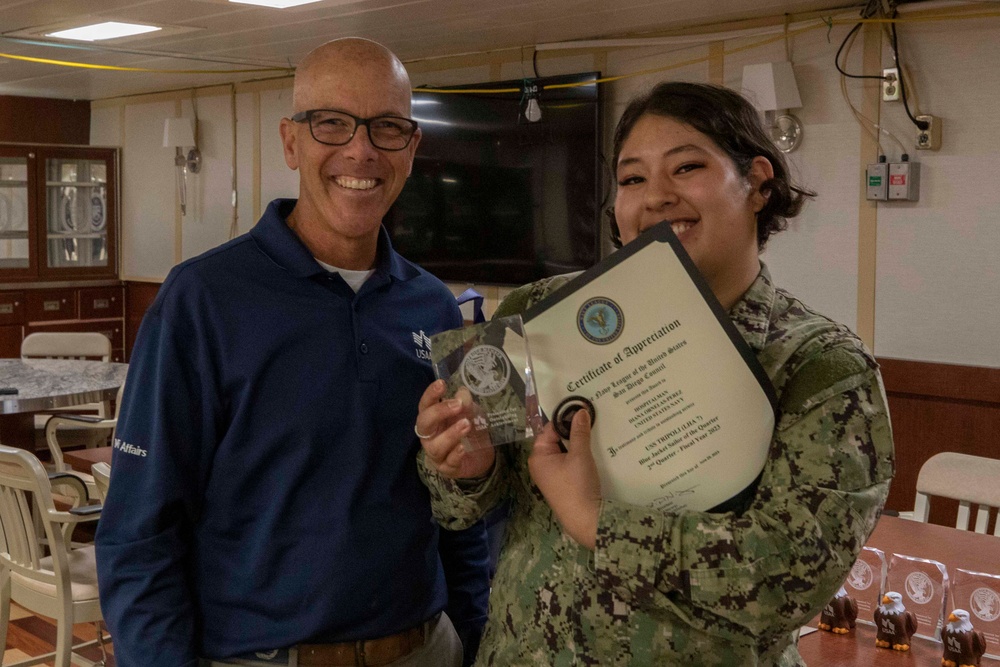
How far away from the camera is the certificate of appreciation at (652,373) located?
50.8 inches

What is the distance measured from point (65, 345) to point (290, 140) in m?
5.10

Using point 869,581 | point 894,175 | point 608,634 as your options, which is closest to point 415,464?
point 608,634

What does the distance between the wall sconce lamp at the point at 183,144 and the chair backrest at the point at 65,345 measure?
2.53 meters

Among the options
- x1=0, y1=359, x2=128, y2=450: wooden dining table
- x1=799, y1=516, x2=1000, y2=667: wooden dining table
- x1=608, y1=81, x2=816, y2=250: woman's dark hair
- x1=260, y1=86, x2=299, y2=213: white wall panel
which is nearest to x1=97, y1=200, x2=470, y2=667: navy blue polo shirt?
x1=608, y1=81, x2=816, y2=250: woman's dark hair

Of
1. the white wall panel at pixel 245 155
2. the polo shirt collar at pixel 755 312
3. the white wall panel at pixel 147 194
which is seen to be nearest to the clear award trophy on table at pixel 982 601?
the polo shirt collar at pixel 755 312

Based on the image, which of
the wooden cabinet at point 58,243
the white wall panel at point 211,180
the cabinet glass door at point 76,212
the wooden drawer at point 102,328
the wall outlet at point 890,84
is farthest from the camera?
the cabinet glass door at point 76,212

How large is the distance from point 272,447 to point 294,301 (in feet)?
0.71

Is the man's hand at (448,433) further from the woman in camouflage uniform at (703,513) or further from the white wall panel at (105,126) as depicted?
the white wall panel at (105,126)

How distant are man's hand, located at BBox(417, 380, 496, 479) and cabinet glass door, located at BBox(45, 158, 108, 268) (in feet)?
27.0

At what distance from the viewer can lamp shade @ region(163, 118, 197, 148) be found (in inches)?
327

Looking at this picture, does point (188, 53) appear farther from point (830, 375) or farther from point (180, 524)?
point (830, 375)

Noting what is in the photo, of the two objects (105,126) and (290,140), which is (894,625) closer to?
(290,140)

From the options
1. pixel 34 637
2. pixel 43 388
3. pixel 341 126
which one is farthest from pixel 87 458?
pixel 341 126

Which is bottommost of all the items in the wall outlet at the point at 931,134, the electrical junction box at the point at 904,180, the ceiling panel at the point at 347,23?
the electrical junction box at the point at 904,180
